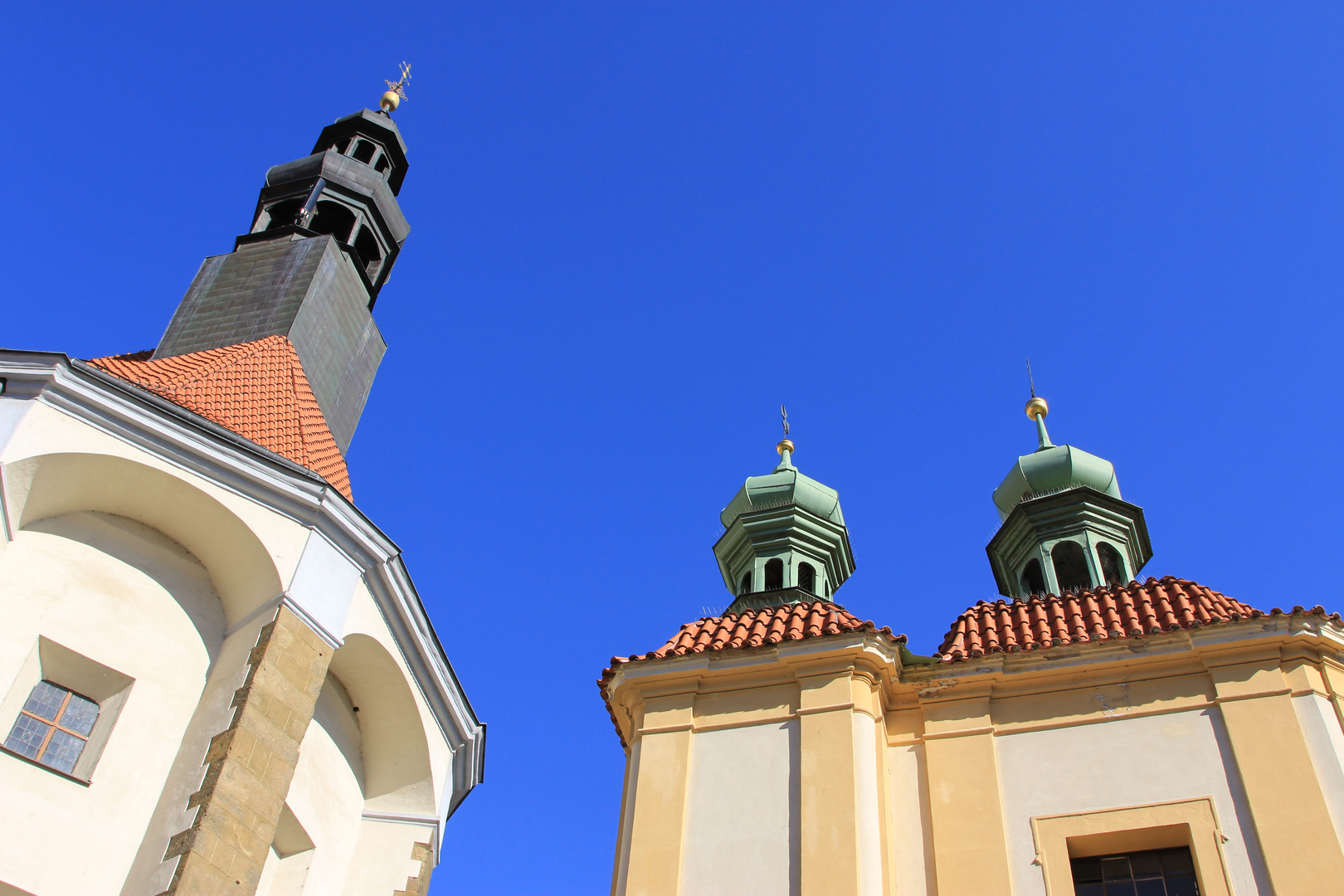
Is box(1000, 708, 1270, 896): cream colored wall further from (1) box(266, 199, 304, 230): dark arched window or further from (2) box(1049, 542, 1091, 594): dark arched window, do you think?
(1) box(266, 199, 304, 230): dark arched window

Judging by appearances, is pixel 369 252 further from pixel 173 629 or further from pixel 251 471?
pixel 173 629

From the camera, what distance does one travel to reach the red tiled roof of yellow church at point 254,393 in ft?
38.6

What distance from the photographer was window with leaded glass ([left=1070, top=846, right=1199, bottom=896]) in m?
8.89

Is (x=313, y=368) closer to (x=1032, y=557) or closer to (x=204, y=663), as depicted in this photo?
(x=204, y=663)

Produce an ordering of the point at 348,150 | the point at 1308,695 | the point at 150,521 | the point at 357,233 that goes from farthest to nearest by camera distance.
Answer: the point at 348,150
the point at 357,233
the point at 150,521
the point at 1308,695

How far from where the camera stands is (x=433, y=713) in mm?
11906

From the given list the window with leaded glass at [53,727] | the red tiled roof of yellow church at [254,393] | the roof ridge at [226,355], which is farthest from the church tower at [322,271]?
the window with leaded glass at [53,727]

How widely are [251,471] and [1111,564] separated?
10924mm

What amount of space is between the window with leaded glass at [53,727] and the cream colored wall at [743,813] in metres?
4.68

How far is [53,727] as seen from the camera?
29.4 ft

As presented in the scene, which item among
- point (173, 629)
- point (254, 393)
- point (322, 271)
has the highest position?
point (322, 271)

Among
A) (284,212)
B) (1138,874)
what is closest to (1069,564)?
(1138,874)

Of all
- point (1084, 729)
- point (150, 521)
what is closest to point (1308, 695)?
point (1084, 729)

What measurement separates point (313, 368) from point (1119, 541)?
35.2 ft
